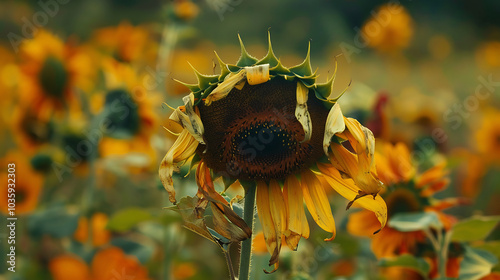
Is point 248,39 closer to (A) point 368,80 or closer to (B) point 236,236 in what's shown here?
(A) point 368,80

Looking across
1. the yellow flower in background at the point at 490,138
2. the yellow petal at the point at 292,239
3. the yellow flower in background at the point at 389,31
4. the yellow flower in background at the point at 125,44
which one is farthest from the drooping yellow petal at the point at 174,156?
the yellow flower in background at the point at 389,31

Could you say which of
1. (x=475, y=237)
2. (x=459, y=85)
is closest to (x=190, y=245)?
(x=475, y=237)

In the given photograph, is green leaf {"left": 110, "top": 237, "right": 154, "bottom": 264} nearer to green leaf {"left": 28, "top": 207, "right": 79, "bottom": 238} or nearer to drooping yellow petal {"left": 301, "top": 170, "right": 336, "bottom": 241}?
green leaf {"left": 28, "top": 207, "right": 79, "bottom": 238}

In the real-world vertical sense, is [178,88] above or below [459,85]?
above

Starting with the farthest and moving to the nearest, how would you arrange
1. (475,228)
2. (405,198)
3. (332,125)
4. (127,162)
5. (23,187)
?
(23,187)
(127,162)
(405,198)
(475,228)
(332,125)

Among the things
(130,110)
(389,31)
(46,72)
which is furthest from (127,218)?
(389,31)

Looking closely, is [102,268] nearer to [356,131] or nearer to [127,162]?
[127,162]

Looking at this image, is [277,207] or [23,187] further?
[23,187]

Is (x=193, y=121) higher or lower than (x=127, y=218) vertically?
higher
